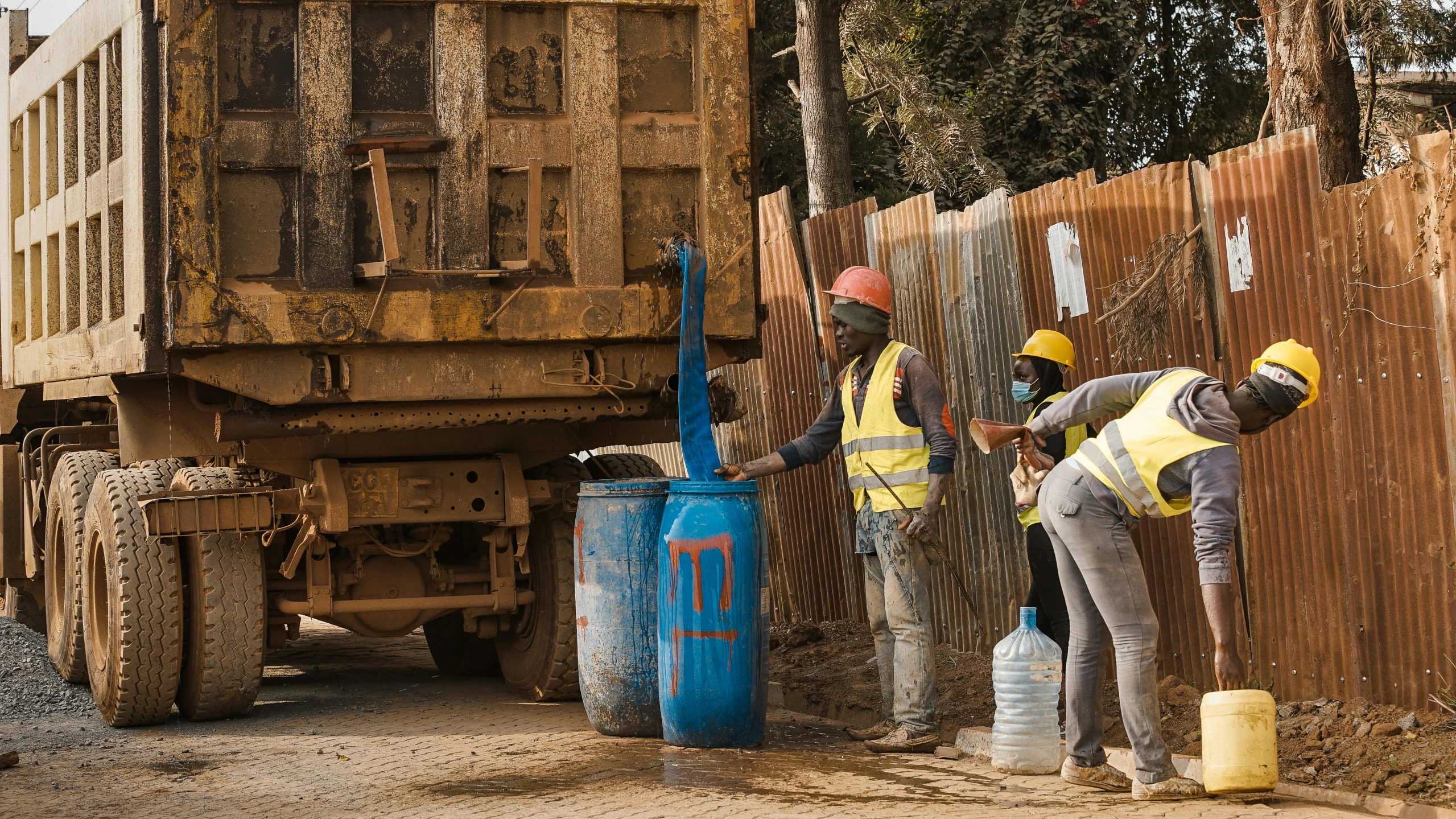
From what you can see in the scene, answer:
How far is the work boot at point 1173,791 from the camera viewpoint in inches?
220

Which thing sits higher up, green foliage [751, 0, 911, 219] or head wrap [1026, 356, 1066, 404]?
green foliage [751, 0, 911, 219]

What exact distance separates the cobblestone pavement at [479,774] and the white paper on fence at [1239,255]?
2028 mm

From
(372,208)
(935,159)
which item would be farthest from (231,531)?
(935,159)

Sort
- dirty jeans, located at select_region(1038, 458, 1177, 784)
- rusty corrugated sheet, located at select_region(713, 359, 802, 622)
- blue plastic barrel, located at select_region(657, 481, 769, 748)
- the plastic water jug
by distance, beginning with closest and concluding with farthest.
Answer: dirty jeans, located at select_region(1038, 458, 1177, 784) < the plastic water jug < blue plastic barrel, located at select_region(657, 481, 769, 748) < rusty corrugated sheet, located at select_region(713, 359, 802, 622)

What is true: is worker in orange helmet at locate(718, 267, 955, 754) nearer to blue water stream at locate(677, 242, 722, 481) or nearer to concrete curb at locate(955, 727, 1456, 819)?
blue water stream at locate(677, 242, 722, 481)

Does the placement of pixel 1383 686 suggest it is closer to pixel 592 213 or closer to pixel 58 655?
pixel 592 213

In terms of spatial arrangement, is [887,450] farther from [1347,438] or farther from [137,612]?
[137,612]

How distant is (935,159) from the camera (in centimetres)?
1599

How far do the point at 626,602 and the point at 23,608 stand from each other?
6.18 metres

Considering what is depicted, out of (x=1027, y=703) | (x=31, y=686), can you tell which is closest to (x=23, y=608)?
(x=31, y=686)

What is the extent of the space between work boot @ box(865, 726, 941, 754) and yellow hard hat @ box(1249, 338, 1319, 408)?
2255mm

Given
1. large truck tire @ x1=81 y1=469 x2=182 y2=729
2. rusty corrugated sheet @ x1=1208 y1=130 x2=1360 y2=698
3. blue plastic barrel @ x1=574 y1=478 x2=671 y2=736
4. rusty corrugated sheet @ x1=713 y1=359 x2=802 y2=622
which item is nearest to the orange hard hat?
blue plastic barrel @ x1=574 y1=478 x2=671 y2=736

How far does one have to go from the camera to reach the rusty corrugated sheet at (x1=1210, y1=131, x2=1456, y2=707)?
Answer: 18.8 feet

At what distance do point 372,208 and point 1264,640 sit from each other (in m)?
4.05
